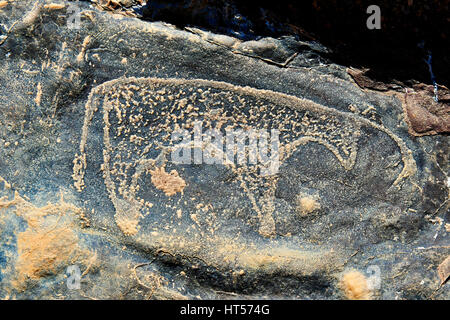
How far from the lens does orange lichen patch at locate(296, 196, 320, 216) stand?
163 cm

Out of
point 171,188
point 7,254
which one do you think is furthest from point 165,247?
point 7,254

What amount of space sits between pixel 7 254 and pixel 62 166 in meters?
0.29

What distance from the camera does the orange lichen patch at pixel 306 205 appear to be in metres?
1.63

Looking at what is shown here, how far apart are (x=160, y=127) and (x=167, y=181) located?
153 mm

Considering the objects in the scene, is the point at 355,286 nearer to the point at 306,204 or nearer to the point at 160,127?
the point at 306,204

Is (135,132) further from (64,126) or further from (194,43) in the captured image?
(194,43)

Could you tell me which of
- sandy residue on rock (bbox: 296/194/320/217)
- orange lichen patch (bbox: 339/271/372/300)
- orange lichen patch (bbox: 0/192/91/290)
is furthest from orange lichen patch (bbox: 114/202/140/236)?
orange lichen patch (bbox: 339/271/372/300)

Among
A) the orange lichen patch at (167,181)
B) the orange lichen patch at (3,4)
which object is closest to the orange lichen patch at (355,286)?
the orange lichen patch at (167,181)

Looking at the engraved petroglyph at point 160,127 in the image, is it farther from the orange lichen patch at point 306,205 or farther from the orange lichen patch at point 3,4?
the orange lichen patch at point 3,4

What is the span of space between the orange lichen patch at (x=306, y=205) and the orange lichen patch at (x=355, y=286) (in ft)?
0.68

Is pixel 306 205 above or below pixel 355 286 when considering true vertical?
above

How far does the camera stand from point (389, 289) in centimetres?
164

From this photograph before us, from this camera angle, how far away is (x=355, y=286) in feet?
5.32

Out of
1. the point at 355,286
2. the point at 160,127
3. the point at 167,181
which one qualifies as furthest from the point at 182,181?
the point at 355,286
